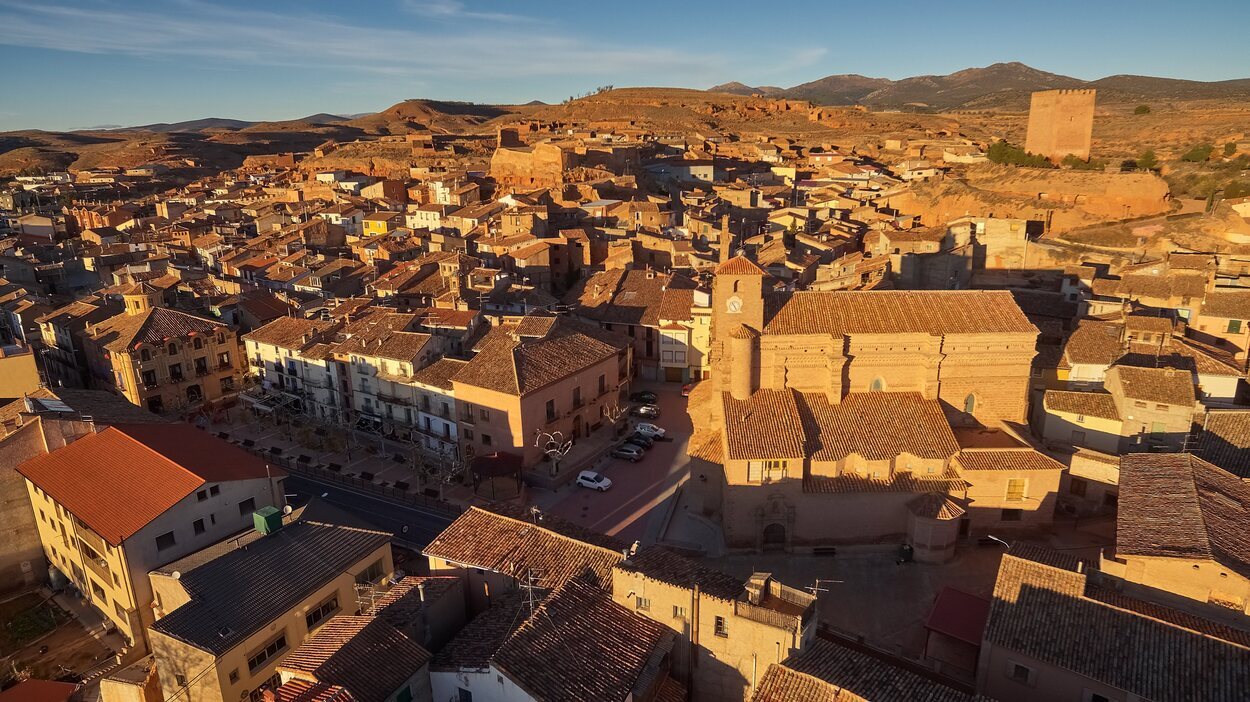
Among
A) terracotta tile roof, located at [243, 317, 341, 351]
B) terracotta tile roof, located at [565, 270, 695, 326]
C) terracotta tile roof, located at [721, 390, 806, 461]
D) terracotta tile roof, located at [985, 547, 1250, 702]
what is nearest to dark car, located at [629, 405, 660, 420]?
terracotta tile roof, located at [565, 270, 695, 326]

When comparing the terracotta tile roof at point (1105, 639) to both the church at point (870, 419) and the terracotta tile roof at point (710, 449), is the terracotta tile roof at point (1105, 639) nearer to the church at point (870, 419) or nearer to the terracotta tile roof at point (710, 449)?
the church at point (870, 419)

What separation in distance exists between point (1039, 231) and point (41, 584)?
77.3 meters

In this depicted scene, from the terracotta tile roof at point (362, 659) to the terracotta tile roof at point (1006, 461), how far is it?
21.8 m

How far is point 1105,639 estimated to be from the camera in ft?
65.5

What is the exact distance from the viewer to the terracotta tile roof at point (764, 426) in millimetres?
29266

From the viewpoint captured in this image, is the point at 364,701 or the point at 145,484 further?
the point at 145,484

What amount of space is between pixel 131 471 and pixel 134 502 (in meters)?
1.84

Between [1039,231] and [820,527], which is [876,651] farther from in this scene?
[1039,231]

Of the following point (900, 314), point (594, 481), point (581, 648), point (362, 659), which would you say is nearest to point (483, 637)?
point (581, 648)

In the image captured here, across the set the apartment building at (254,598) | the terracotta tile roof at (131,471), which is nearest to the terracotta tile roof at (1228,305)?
the apartment building at (254,598)

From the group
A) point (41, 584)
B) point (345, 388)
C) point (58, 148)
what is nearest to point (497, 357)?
point (345, 388)

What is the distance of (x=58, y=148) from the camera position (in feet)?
626

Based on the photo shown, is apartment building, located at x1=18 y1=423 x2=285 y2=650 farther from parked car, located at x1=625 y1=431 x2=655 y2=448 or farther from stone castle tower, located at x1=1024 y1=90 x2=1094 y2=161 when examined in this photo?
stone castle tower, located at x1=1024 y1=90 x2=1094 y2=161

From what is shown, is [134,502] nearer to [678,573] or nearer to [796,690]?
[678,573]
